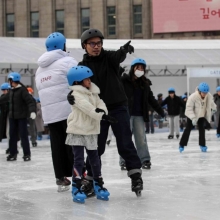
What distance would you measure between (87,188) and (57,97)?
38.7 inches

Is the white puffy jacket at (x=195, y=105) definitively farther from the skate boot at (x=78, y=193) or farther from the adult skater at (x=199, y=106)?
the skate boot at (x=78, y=193)

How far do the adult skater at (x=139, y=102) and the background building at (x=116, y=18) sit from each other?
3971 centimetres

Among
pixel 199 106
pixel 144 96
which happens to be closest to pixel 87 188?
pixel 144 96

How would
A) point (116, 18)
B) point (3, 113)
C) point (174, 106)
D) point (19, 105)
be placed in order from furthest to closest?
point (116, 18), point (174, 106), point (3, 113), point (19, 105)

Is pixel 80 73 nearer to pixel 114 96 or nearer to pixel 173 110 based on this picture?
pixel 114 96

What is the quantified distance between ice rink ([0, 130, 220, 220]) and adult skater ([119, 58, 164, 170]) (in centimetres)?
42

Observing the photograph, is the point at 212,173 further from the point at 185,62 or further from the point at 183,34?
the point at 183,34

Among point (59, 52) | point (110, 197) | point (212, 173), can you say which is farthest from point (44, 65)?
point (212, 173)

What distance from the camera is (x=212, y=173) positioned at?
8844mm

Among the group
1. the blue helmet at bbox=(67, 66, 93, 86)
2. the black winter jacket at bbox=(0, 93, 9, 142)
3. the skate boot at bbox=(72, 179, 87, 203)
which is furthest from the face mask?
the black winter jacket at bbox=(0, 93, 9, 142)

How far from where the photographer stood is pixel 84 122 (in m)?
6.37

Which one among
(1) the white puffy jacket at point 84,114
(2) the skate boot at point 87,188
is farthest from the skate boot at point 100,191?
(1) the white puffy jacket at point 84,114

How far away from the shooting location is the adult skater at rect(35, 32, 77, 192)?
6.97 meters

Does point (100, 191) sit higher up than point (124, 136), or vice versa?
point (124, 136)
